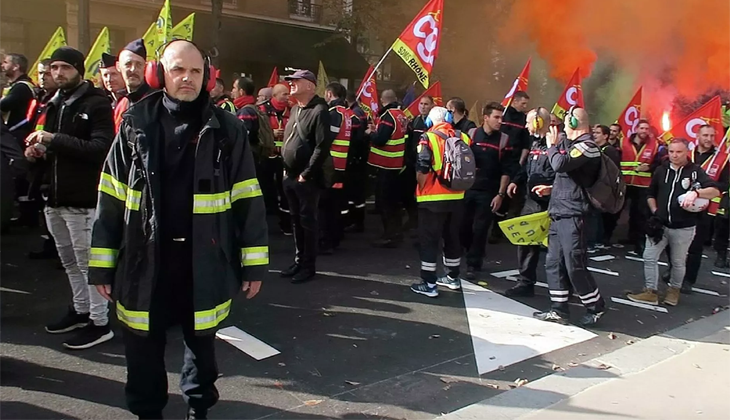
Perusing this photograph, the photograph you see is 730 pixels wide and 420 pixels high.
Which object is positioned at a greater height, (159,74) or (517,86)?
(517,86)

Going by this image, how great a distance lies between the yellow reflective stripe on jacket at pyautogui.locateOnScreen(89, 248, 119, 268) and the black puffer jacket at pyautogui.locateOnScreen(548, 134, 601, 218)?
3.68m

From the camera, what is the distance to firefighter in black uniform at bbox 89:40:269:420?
9.29 ft

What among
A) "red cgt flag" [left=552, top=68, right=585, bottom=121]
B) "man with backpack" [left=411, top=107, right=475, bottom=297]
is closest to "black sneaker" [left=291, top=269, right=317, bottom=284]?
"man with backpack" [left=411, top=107, right=475, bottom=297]

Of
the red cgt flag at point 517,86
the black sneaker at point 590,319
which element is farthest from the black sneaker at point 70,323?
the red cgt flag at point 517,86

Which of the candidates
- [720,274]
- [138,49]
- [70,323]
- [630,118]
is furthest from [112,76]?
[630,118]

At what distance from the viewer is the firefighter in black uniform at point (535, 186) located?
5.90 meters

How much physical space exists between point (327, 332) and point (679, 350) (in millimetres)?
2869

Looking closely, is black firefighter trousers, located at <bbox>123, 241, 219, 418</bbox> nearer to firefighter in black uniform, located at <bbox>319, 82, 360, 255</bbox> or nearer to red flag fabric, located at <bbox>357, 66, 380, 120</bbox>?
firefighter in black uniform, located at <bbox>319, 82, 360, 255</bbox>

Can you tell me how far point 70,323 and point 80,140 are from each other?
1.42 m

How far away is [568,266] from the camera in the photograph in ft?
17.3

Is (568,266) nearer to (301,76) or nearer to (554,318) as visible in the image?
(554,318)

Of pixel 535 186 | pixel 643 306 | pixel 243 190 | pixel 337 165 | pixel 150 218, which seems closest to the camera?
pixel 150 218

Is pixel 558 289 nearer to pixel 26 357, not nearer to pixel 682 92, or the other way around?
pixel 26 357

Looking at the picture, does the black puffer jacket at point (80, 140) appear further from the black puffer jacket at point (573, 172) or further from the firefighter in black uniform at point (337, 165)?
the black puffer jacket at point (573, 172)
